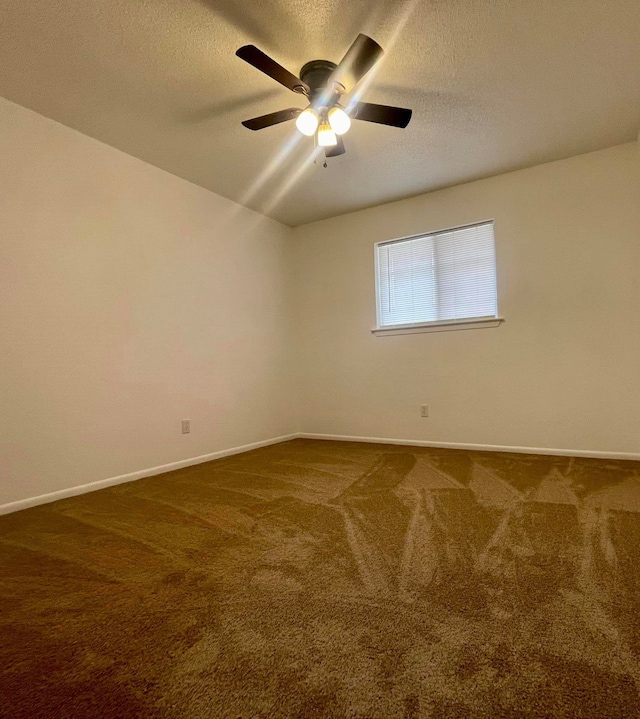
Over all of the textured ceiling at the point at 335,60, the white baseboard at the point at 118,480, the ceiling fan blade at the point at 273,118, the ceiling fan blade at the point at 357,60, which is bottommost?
the white baseboard at the point at 118,480

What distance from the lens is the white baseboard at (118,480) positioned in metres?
2.21

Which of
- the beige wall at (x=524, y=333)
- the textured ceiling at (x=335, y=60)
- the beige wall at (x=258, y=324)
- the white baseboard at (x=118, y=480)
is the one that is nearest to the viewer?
the textured ceiling at (x=335, y=60)

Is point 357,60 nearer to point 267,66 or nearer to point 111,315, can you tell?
point 267,66

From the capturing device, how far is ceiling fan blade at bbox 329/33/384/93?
1.61 m

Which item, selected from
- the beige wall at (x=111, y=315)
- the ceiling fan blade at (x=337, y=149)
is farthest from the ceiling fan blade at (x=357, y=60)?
the beige wall at (x=111, y=315)

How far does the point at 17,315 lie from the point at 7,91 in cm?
130

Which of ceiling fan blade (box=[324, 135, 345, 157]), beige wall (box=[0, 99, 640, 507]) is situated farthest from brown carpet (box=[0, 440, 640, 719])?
ceiling fan blade (box=[324, 135, 345, 157])

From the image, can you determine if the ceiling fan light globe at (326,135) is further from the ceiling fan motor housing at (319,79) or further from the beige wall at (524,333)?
the beige wall at (524,333)

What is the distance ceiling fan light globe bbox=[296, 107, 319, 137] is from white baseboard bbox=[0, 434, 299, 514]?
101 inches

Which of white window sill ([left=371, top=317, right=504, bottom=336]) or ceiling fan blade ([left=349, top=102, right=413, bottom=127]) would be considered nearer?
ceiling fan blade ([left=349, top=102, right=413, bottom=127])

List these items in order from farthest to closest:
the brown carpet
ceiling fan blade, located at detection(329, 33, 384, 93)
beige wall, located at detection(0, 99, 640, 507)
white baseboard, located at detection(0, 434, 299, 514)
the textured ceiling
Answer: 1. beige wall, located at detection(0, 99, 640, 507)
2. white baseboard, located at detection(0, 434, 299, 514)
3. the textured ceiling
4. ceiling fan blade, located at detection(329, 33, 384, 93)
5. the brown carpet

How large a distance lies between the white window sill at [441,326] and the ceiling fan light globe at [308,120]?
7.17 ft

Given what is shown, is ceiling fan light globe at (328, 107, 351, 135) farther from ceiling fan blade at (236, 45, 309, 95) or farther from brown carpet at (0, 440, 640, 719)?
brown carpet at (0, 440, 640, 719)

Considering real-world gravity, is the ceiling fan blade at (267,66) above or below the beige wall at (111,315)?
above
